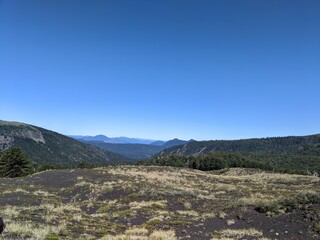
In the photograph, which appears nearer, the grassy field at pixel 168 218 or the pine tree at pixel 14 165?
the grassy field at pixel 168 218

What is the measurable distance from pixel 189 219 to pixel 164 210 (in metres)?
3.85

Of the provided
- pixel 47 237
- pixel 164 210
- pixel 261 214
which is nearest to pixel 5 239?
pixel 47 237

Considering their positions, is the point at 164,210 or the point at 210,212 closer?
the point at 210,212

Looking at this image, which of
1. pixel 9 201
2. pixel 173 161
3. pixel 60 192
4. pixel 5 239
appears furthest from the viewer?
pixel 173 161

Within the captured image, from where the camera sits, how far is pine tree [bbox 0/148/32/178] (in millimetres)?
72250

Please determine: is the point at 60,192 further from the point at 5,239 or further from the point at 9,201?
the point at 5,239

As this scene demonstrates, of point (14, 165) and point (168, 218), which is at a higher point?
point (168, 218)

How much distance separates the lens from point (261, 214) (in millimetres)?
19984

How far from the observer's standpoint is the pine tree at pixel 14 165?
7225 centimetres

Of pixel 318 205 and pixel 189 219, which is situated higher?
pixel 318 205

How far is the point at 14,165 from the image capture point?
73.5 metres

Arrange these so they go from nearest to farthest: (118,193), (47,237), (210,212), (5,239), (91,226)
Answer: (5,239)
(47,237)
(91,226)
(210,212)
(118,193)

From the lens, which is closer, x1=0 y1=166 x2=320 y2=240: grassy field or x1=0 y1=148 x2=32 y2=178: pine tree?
x1=0 y1=166 x2=320 y2=240: grassy field

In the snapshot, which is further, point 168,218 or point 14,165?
point 14,165
